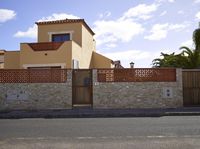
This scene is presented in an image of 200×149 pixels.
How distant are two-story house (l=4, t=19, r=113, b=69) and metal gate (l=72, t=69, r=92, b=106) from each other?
212 inches

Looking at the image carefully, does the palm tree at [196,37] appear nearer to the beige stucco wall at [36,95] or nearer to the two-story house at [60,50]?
the two-story house at [60,50]

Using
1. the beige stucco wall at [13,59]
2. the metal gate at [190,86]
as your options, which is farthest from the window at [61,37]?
the metal gate at [190,86]

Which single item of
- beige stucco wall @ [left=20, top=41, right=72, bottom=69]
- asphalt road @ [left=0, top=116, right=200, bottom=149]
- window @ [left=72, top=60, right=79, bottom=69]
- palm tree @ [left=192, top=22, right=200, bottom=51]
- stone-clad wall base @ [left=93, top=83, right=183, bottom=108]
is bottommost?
asphalt road @ [left=0, top=116, right=200, bottom=149]

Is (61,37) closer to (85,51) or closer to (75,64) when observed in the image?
(85,51)

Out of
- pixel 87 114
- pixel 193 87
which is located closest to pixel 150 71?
pixel 193 87

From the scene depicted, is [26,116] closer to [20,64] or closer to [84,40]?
[20,64]

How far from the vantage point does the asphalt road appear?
915 cm

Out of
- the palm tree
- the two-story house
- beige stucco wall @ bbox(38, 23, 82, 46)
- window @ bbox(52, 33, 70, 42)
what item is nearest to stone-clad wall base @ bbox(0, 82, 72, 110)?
the two-story house

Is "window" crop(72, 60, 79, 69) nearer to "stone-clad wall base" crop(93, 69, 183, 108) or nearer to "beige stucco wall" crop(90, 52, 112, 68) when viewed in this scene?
"beige stucco wall" crop(90, 52, 112, 68)

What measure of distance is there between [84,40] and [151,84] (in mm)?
11774

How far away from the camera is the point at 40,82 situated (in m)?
20.2

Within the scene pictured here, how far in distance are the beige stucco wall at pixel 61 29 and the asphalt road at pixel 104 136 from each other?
17.1m

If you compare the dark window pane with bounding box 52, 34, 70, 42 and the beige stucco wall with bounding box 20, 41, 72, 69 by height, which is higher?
the dark window pane with bounding box 52, 34, 70, 42

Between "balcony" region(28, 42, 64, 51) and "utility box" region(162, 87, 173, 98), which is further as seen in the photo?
"balcony" region(28, 42, 64, 51)
